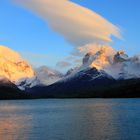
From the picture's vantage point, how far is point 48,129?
108000 millimetres

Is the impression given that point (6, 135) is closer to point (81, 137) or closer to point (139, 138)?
point (81, 137)

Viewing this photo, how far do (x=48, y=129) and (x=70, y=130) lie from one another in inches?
273

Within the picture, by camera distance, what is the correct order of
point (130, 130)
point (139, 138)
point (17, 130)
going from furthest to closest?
point (17, 130) → point (130, 130) → point (139, 138)

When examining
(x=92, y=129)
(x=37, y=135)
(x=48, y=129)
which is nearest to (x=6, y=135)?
(x=37, y=135)

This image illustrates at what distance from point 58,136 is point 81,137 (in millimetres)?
5755

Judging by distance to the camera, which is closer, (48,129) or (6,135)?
(6,135)

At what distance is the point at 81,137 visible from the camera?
90625 millimetres

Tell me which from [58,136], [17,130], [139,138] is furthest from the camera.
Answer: [17,130]

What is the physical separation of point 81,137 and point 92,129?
15.0 m

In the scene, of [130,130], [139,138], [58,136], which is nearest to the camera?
[139,138]

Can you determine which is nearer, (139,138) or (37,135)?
(139,138)

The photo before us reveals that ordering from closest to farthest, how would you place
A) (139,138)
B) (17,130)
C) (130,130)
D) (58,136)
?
1. (139,138)
2. (58,136)
3. (130,130)
4. (17,130)

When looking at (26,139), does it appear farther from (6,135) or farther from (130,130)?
(130,130)

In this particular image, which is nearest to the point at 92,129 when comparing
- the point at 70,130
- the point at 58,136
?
the point at 70,130
